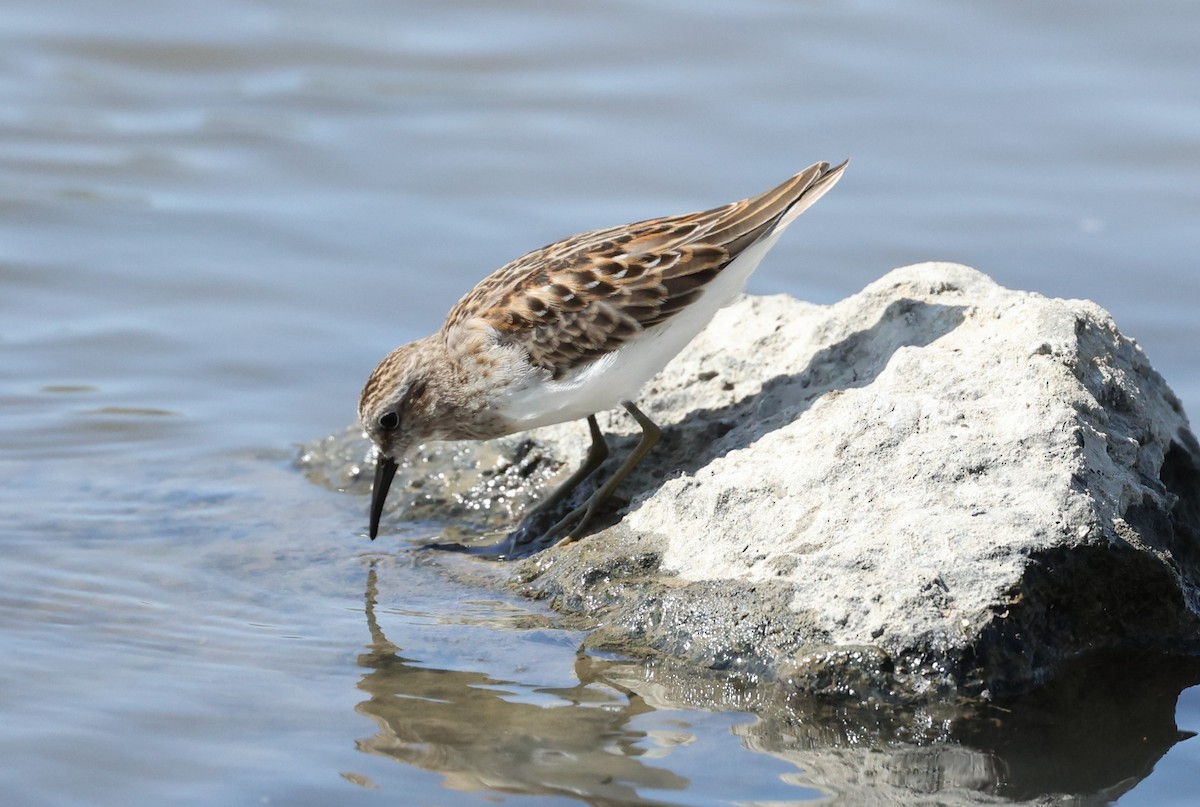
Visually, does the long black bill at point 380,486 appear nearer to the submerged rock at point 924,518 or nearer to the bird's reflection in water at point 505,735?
the submerged rock at point 924,518

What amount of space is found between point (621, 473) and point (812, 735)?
2.13m

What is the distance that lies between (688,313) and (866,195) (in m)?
5.04

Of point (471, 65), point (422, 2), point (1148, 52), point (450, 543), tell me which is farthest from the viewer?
point (422, 2)

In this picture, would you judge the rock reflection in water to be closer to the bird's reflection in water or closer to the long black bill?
the bird's reflection in water

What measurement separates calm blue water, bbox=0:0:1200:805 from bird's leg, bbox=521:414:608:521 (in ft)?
2.43

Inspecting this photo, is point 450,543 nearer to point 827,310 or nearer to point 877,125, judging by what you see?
point 827,310

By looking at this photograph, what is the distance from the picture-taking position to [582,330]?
7.18 meters

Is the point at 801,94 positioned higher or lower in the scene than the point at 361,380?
higher

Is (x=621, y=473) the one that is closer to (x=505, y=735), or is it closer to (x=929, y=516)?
(x=929, y=516)

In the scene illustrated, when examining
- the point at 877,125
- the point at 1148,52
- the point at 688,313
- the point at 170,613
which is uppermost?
the point at 1148,52

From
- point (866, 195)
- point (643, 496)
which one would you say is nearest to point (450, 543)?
point (643, 496)

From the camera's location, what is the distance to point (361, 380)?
403 inches

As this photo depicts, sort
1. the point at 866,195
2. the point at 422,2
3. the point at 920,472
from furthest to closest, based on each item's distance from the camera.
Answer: the point at 422,2, the point at 866,195, the point at 920,472

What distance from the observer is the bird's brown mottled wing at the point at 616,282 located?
23.5 ft
